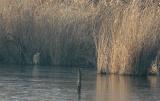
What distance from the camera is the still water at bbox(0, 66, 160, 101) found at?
1224 inches

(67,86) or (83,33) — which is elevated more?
(83,33)

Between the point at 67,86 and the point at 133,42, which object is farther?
the point at 133,42

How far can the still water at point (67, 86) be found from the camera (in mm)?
31078

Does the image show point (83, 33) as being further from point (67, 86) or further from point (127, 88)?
point (127, 88)

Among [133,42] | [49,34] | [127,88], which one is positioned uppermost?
[133,42]

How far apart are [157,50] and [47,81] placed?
6.60 m

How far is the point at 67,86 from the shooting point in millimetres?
34844

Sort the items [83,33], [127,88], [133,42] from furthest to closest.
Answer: [83,33] < [133,42] < [127,88]

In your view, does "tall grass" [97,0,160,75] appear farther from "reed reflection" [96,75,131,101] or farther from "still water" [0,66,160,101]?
"reed reflection" [96,75,131,101]

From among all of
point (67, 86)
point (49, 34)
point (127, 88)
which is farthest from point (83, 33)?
point (127, 88)

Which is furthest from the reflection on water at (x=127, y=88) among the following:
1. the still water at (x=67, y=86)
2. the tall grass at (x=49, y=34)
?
the tall grass at (x=49, y=34)

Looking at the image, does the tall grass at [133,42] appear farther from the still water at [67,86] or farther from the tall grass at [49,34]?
the tall grass at [49,34]

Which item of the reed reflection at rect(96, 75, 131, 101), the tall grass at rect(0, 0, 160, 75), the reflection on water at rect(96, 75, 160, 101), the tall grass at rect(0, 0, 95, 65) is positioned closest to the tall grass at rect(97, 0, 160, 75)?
the tall grass at rect(0, 0, 160, 75)

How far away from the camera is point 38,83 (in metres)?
35.8
